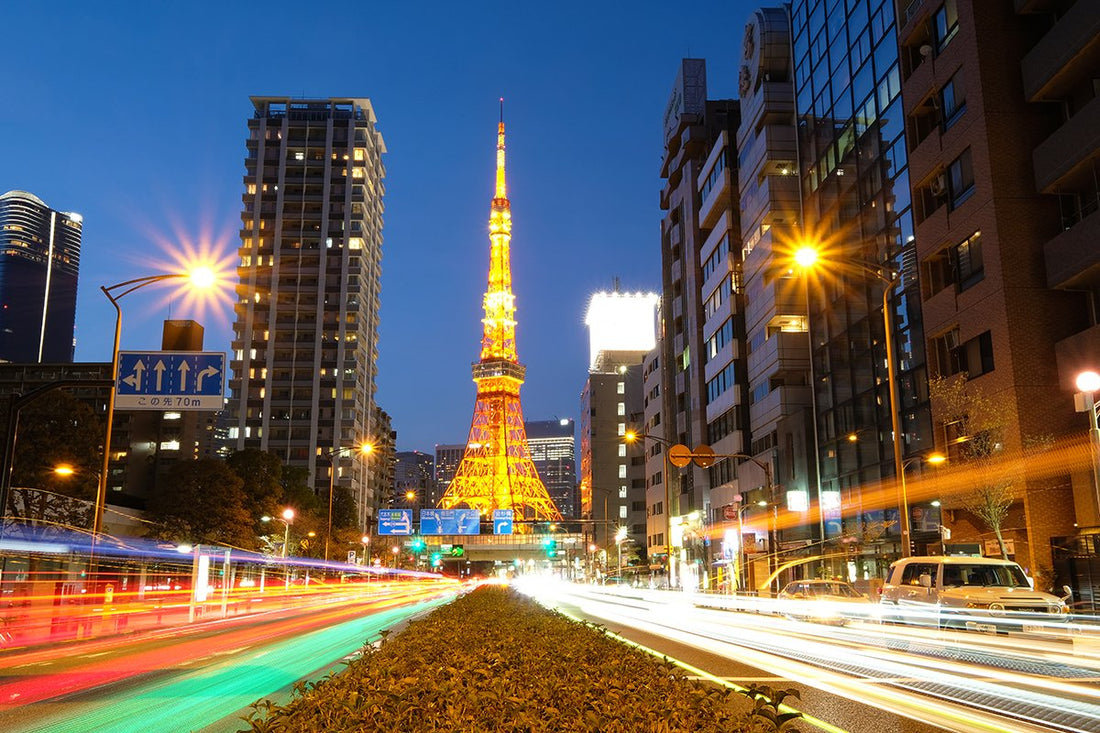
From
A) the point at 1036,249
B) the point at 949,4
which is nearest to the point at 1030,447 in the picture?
the point at 1036,249

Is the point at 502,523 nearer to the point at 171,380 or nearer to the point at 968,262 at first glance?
the point at 968,262

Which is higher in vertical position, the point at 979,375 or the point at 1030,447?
the point at 979,375

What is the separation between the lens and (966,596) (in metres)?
18.9

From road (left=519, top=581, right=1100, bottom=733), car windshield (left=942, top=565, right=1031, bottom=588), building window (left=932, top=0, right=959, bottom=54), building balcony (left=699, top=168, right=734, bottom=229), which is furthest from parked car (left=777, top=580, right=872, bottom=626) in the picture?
building balcony (left=699, top=168, right=734, bottom=229)

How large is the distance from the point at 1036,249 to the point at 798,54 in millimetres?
26501

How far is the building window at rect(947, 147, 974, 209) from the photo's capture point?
34.8m

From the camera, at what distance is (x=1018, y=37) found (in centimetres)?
3403

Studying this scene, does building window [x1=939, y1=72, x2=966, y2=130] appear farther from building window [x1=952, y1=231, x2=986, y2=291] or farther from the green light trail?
the green light trail

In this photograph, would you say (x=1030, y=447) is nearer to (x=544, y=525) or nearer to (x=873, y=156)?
(x=873, y=156)

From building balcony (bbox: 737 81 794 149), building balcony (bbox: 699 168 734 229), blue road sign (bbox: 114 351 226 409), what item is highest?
building balcony (bbox: 737 81 794 149)

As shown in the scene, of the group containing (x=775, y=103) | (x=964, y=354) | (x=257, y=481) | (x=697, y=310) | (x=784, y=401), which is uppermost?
(x=775, y=103)

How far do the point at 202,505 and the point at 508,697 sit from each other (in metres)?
57.9

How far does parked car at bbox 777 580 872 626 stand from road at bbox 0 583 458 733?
40.2 feet

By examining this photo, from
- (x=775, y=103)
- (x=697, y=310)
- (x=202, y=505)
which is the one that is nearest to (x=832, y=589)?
(x=775, y=103)
